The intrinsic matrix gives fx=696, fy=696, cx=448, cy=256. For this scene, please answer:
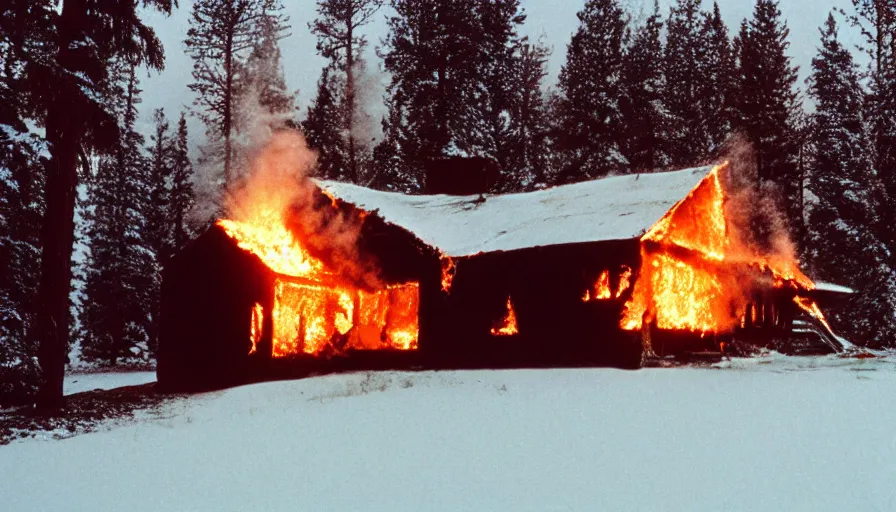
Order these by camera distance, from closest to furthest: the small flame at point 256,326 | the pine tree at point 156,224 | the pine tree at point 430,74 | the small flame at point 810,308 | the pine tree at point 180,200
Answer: the small flame at point 256,326
the small flame at point 810,308
the pine tree at point 156,224
the pine tree at point 430,74
the pine tree at point 180,200

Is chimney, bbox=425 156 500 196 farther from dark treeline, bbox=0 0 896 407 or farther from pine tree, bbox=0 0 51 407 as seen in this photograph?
pine tree, bbox=0 0 51 407

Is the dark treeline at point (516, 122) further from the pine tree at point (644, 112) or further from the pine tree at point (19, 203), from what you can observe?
the pine tree at point (19, 203)

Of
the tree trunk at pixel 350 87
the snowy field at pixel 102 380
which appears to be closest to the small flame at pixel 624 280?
the snowy field at pixel 102 380

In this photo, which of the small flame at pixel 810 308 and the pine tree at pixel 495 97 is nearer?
the small flame at pixel 810 308

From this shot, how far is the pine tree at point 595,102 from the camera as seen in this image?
3712cm

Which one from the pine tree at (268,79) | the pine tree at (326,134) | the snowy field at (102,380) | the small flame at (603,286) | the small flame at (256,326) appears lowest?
the snowy field at (102,380)

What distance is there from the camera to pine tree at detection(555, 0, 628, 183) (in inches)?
1462

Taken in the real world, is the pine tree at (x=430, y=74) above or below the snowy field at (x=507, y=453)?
above

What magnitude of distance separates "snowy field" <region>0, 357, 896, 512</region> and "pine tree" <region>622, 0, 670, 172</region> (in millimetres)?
25892

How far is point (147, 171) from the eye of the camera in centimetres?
3481

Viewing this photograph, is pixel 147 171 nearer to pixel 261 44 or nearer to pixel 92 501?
pixel 261 44

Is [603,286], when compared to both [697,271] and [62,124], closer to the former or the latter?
[697,271]

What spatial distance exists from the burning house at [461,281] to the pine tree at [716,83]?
1978cm

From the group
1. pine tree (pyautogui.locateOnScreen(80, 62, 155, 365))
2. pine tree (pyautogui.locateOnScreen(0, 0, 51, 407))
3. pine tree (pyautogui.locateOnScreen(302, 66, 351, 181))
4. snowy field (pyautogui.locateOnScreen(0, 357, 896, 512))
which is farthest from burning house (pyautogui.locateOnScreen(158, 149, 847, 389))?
pine tree (pyautogui.locateOnScreen(302, 66, 351, 181))
